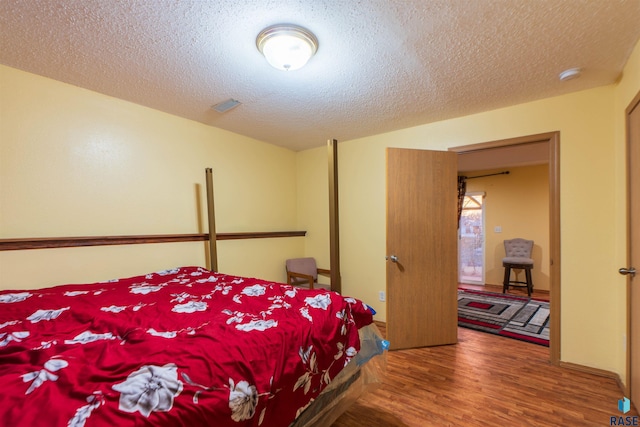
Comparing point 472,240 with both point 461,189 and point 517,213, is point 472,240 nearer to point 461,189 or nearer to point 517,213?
point 517,213

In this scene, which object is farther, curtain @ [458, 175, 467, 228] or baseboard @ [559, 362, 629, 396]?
curtain @ [458, 175, 467, 228]

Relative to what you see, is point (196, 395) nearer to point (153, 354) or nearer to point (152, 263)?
point (153, 354)

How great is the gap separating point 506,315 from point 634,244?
2.15 m

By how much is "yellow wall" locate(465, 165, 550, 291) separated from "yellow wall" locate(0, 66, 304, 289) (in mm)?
4476

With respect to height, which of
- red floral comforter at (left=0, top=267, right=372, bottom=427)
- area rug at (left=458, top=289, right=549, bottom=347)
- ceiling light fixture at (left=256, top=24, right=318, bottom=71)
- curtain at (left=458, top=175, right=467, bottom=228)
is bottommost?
area rug at (left=458, top=289, right=549, bottom=347)

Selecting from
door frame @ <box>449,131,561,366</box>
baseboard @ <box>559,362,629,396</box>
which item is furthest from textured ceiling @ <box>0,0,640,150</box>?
baseboard @ <box>559,362,629,396</box>

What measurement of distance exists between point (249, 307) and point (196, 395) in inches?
26.7

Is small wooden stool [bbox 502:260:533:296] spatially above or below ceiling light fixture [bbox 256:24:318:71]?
below

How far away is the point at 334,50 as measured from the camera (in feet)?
5.74

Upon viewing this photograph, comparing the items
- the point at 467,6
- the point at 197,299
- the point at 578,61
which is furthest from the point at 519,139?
the point at 197,299

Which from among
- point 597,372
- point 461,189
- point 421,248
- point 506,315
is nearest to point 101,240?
point 421,248

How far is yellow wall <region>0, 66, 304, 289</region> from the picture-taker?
→ 1.93 meters

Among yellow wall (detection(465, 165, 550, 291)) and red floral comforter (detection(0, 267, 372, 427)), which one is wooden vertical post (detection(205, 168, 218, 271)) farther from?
yellow wall (detection(465, 165, 550, 291))

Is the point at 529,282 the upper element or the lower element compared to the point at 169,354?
lower
